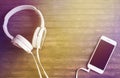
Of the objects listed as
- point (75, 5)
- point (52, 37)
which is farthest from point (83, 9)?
point (52, 37)

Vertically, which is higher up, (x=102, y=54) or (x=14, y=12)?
(x=14, y=12)

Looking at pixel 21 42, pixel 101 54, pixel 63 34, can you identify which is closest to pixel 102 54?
pixel 101 54

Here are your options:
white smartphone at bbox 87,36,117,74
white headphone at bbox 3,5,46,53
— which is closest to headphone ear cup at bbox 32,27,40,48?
white headphone at bbox 3,5,46,53

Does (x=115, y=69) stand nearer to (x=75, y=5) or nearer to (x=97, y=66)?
(x=97, y=66)

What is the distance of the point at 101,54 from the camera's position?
987mm

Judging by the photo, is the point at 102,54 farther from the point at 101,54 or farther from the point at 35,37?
the point at 35,37

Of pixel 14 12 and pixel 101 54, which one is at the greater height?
pixel 14 12

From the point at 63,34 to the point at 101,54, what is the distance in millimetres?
124

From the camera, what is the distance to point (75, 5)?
1045mm

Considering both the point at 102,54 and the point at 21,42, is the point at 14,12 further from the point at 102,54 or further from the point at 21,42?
the point at 102,54

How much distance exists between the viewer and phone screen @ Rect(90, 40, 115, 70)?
98cm

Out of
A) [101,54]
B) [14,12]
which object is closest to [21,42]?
[14,12]

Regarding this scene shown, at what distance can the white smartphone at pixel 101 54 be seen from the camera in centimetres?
98

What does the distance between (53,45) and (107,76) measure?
176 mm
